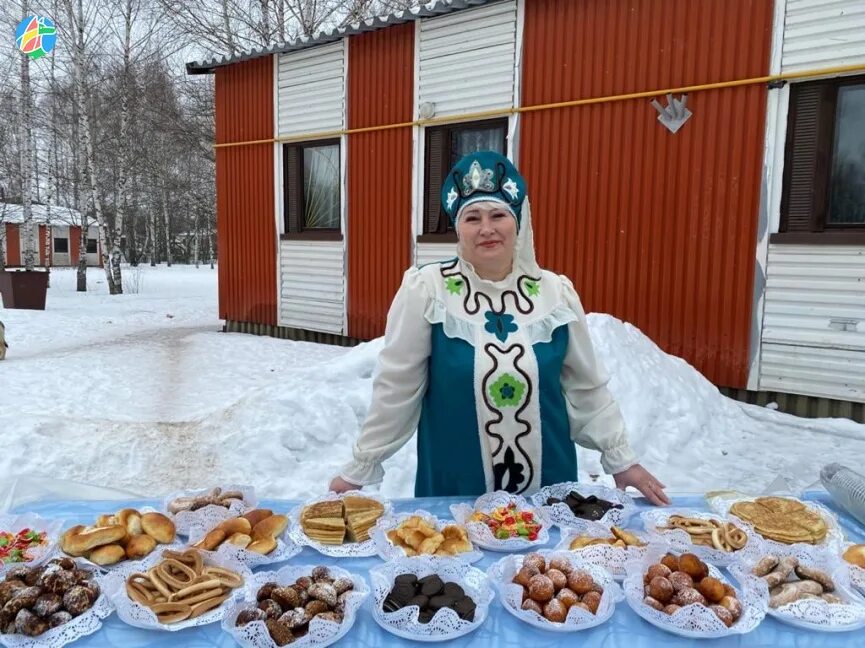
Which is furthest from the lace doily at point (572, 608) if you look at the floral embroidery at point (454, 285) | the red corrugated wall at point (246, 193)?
the red corrugated wall at point (246, 193)

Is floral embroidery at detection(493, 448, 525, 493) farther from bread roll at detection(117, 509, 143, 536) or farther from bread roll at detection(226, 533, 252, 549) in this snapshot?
bread roll at detection(117, 509, 143, 536)

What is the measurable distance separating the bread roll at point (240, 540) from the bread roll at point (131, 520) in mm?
255

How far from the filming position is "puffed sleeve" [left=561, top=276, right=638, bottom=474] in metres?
2.08

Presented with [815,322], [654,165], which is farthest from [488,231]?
[654,165]

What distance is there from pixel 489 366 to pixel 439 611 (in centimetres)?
83

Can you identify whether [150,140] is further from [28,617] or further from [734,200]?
[28,617]

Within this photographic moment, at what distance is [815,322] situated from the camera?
577 cm

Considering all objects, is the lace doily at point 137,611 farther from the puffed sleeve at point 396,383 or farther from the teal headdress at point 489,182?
the teal headdress at point 489,182

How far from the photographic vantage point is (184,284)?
24.3m

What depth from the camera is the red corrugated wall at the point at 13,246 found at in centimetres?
3522

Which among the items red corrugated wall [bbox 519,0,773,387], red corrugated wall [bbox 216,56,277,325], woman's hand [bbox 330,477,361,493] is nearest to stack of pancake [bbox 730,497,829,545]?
woman's hand [bbox 330,477,361,493]

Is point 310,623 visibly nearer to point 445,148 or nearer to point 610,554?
point 610,554

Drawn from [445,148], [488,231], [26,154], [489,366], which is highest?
[26,154]

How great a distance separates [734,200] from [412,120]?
13.6 ft
